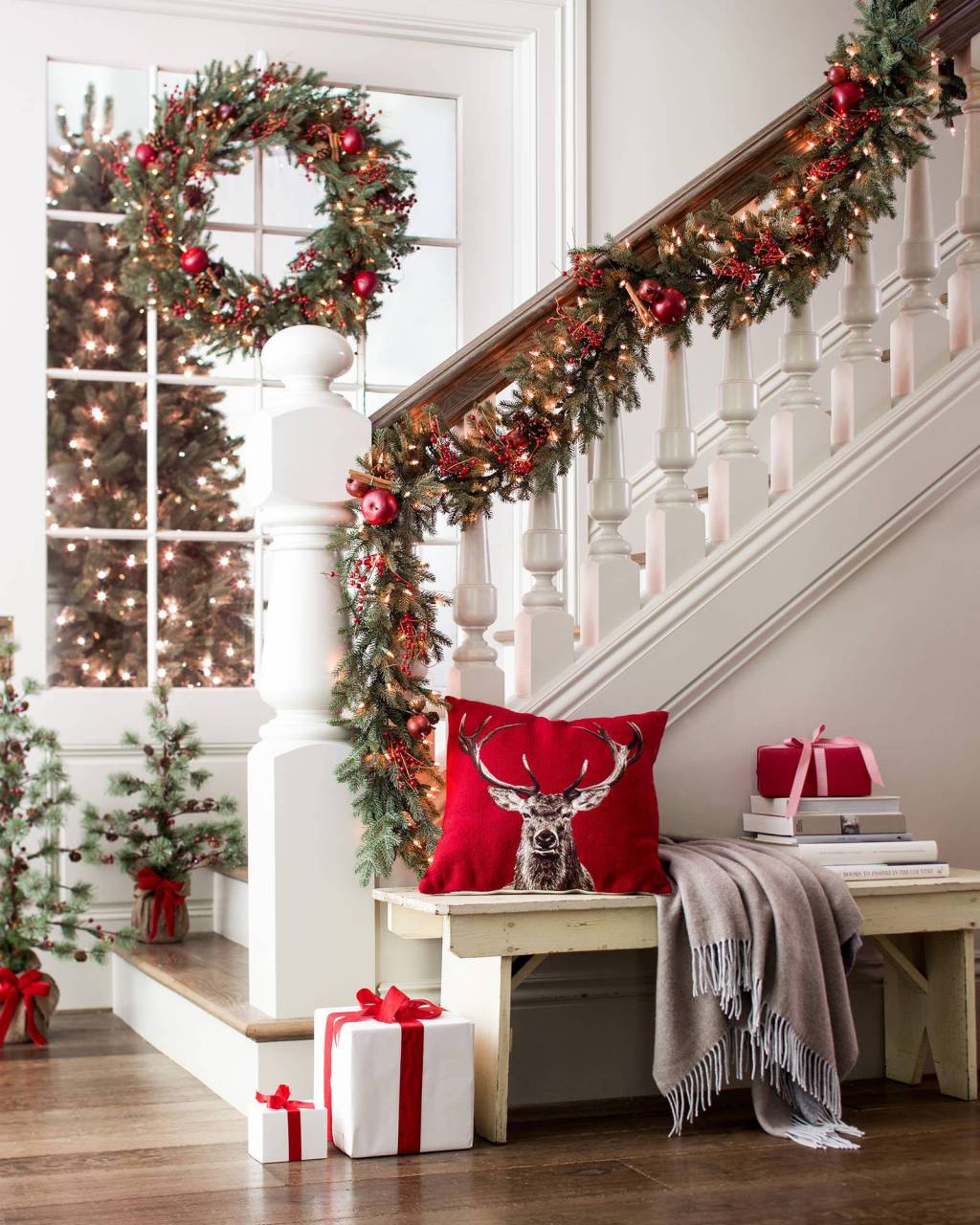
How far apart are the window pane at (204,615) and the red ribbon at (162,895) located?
67 centimetres

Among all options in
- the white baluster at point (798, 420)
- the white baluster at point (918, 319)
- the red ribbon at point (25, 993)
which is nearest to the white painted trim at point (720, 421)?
the white baluster at point (918, 319)

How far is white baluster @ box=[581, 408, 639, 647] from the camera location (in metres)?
2.77

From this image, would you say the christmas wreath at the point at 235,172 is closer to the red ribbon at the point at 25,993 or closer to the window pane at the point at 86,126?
the window pane at the point at 86,126

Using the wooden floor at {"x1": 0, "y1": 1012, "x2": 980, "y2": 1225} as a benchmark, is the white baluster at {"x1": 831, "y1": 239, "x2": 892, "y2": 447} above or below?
above

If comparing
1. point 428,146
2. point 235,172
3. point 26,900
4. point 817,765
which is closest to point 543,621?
point 817,765

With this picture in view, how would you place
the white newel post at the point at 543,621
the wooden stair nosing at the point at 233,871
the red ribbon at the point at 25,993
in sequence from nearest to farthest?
the white newel post at the point at 543,621 → the red ribbon at the point at 25,993 → the wooden stair nosing at the point at 233,871

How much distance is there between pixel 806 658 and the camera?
9.45 feet

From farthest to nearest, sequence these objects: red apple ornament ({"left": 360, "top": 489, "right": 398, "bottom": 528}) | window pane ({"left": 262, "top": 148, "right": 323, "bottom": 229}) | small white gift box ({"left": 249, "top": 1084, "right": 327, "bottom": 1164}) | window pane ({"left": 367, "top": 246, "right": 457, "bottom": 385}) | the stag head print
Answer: window pane ({"left": 367, "top": 246, "right": 457, "bottom": 385}) → window pane ({"left": 262, "top": 148, "right": 323, "bottom": 229}) → red apple ornament ({"left": 360, "top": 489, "right": 398, "bottom": 528}) → the stag head print → small white gift box ({"left": 249, "top": 1084, "right": 327, "bottom": 1164})

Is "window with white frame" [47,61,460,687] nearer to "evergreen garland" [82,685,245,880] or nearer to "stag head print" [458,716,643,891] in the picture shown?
"evergreen garland" [82,685,245,880]

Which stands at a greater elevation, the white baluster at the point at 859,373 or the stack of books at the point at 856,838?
the white baluster at the point at 859,373

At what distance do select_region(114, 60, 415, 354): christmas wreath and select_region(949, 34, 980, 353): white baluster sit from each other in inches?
67.5

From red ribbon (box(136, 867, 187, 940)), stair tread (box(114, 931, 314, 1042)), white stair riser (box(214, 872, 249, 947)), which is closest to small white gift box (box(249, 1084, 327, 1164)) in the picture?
stair tread (box(114, 931, 314, 1042))

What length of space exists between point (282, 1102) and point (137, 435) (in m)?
2.38

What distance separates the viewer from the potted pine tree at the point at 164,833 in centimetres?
359
